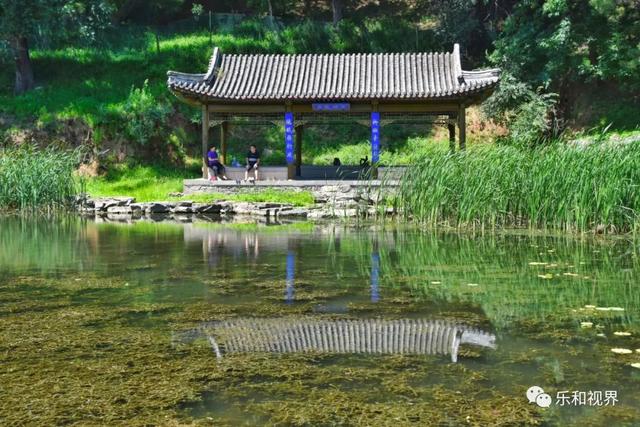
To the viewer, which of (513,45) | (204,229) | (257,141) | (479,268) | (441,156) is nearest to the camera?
(479,268)

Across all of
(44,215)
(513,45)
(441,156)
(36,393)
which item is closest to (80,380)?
(36,393)

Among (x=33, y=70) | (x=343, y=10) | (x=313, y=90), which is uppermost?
(x=343, y=10)

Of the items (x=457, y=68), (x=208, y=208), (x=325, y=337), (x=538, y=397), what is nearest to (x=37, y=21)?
(x=208, y=208)

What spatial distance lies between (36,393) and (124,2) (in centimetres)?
3310

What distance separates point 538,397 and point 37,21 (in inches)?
1036

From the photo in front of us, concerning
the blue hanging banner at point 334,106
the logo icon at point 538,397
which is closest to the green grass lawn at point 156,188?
the blue hanging banner at point 334,106

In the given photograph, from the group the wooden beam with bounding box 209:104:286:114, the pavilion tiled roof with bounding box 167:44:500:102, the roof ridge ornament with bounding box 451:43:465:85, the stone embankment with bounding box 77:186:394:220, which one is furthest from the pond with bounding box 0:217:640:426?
the wooden beam with bounding box 209:104:286:114

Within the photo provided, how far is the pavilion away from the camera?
2007cm

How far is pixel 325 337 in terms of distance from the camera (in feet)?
16.5

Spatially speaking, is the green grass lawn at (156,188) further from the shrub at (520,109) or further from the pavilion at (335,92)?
the shrub at (520,109)

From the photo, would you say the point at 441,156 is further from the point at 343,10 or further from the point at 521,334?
the point at 343,10

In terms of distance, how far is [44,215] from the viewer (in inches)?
667

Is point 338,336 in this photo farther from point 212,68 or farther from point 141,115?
point 141,115

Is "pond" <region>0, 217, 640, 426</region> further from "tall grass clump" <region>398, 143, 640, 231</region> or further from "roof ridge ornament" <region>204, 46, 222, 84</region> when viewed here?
"roof ridge ornament" <region>204, 46, 222, 84</region>
